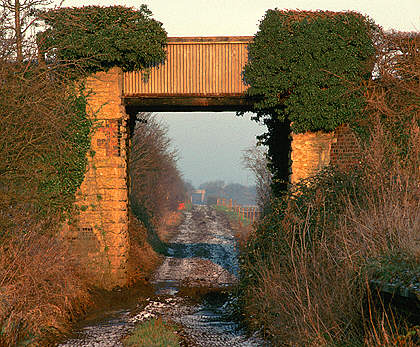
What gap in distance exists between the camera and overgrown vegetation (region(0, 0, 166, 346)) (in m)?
8.30

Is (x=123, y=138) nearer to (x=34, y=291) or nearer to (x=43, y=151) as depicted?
(x=43, y=151)

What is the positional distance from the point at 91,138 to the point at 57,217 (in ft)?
7.53

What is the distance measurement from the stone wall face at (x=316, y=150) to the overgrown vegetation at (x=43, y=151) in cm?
454

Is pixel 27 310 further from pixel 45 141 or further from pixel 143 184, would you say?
pixel 143 184

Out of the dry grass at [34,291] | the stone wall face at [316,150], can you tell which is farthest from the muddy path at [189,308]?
the stone wall face at [316,150]

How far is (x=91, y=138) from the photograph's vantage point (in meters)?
12.6

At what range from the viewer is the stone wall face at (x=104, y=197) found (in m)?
12.5

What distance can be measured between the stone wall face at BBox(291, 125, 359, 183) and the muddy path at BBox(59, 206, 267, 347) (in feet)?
12.9

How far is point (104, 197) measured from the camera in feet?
41.3

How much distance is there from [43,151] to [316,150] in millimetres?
6953

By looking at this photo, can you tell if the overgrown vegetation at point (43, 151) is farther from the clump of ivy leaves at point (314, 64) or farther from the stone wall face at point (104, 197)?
the clump of ivy leaves at point (314, 64)

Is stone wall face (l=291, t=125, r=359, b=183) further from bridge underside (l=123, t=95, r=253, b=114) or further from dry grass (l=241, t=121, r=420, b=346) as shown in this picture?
dry grass (l=241, t=121, r=420, b=346)

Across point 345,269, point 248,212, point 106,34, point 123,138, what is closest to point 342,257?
point 345,269

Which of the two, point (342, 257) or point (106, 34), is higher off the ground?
point (106, 34)
